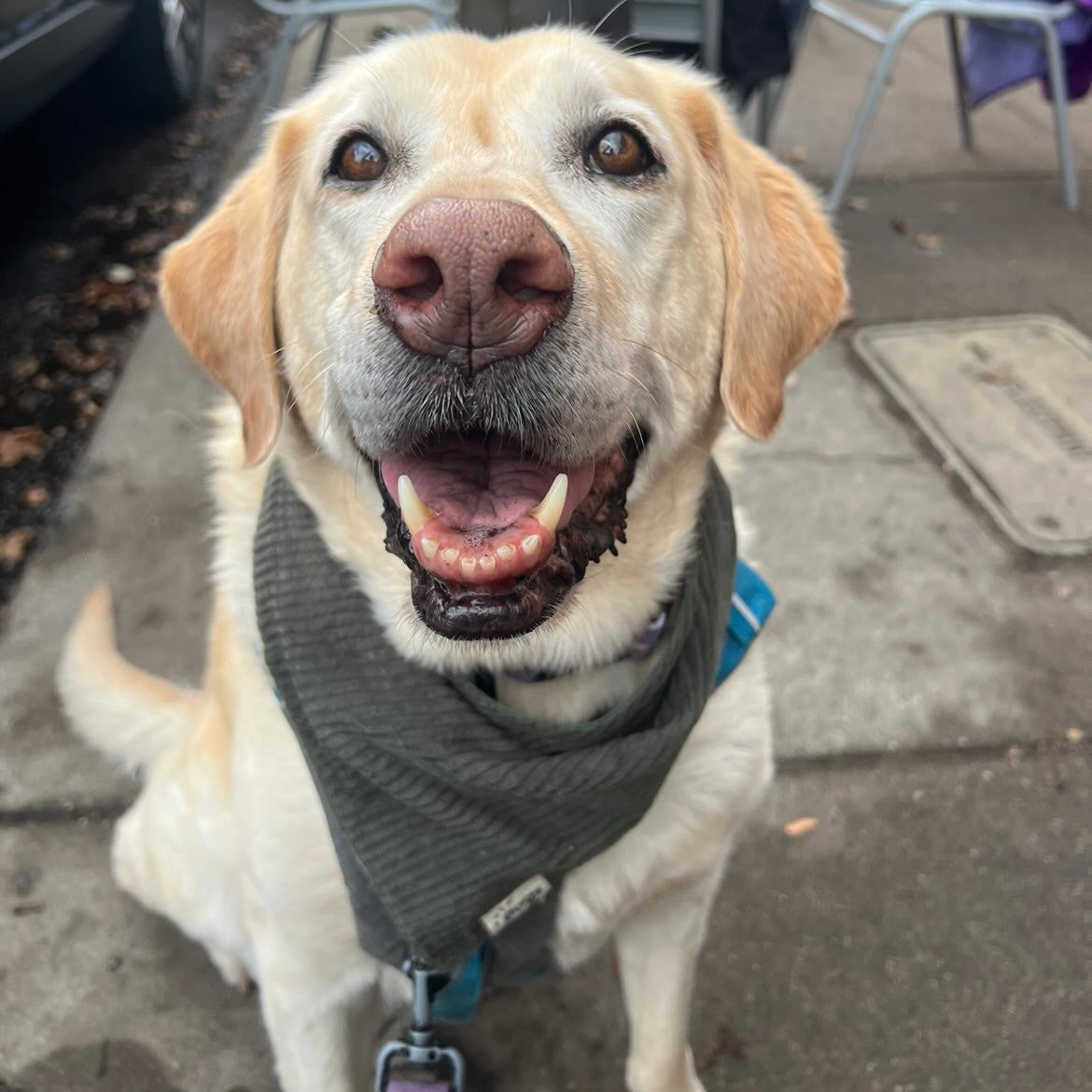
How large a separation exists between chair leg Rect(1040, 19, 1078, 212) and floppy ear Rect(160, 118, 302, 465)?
14.3 ft

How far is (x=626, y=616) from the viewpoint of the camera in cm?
148

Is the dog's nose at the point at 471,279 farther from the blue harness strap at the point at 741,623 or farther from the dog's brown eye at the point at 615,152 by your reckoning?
the blue harness strap at the point at 741,623

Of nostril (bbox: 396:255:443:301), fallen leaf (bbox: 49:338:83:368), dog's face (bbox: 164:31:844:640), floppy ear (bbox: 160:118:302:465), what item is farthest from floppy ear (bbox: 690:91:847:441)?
fallen leaf (bbox: 49:338:83:368)

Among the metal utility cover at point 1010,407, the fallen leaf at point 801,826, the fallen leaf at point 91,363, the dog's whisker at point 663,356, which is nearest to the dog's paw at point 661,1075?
the fallen leaf at point 801,826

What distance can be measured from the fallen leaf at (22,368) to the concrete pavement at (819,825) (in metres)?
0.47

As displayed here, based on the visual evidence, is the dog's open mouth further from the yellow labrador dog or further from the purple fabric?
the purple fabric

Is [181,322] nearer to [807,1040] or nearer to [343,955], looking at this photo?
[343,955]

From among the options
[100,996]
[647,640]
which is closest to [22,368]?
[100,996]

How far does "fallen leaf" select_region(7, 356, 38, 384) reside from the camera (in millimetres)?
3758

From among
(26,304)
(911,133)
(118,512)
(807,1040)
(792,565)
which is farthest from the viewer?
(911,133)

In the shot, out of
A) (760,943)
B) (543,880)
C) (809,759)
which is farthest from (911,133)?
(543,880)

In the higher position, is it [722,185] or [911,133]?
[722,185]

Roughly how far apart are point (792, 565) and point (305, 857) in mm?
1902

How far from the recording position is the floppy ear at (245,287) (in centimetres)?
146
